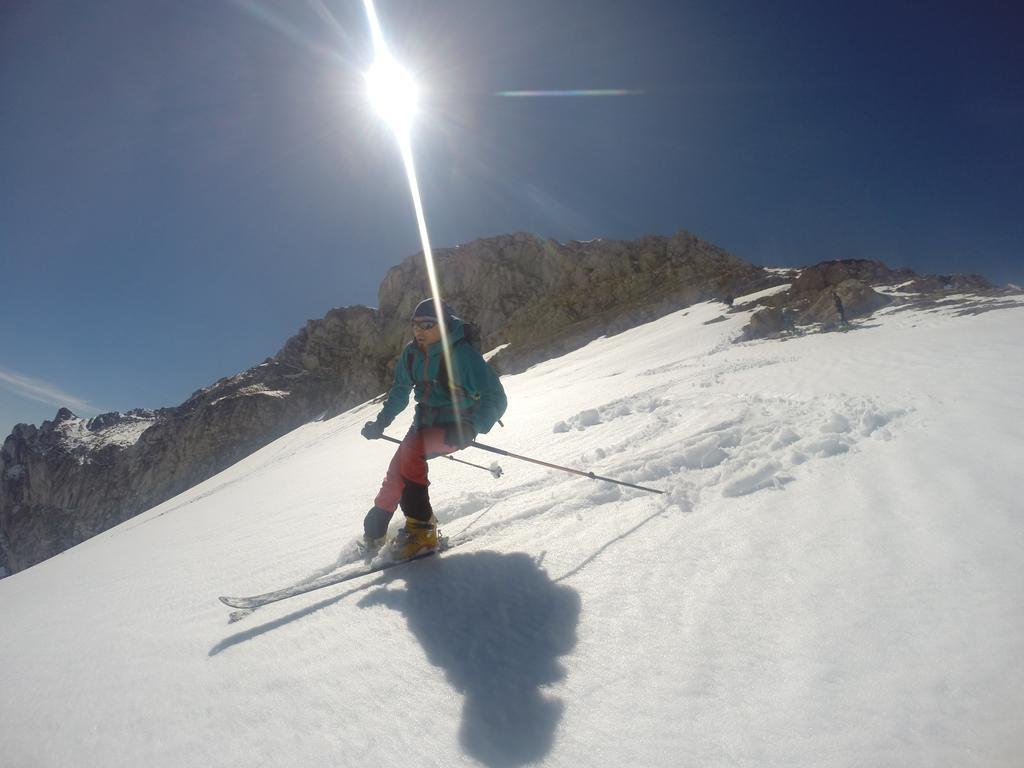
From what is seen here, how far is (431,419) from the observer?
3357mm

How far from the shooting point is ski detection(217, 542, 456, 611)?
2652 millimetres

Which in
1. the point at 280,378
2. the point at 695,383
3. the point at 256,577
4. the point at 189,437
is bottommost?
the point at 256,577

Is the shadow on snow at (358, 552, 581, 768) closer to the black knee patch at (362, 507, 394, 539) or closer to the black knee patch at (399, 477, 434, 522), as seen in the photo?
the black knee patch at (399, 477, 434, 522)

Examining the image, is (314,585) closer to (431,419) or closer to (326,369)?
(431,419)

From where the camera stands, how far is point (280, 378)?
71188mm

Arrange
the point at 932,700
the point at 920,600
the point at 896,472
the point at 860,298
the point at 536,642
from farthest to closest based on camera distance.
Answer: the point at 860,298 < the point at 896,472 < the point at 536,642 < the point at 920,600 < the point at 932,700

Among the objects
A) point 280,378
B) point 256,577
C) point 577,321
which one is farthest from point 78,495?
point 256,577

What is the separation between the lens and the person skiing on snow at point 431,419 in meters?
3.22

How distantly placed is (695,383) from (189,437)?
246ft

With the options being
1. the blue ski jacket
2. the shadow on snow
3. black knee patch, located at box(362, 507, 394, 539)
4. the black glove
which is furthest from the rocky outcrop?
black knee patch, located at box(362, 507, 394, 539)

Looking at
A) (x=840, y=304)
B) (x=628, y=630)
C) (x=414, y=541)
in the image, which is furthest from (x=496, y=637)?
(x=840, y=304)

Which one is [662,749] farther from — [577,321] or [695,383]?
[577,321]

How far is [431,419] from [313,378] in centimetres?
7524

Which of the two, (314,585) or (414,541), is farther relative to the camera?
(414,541)
